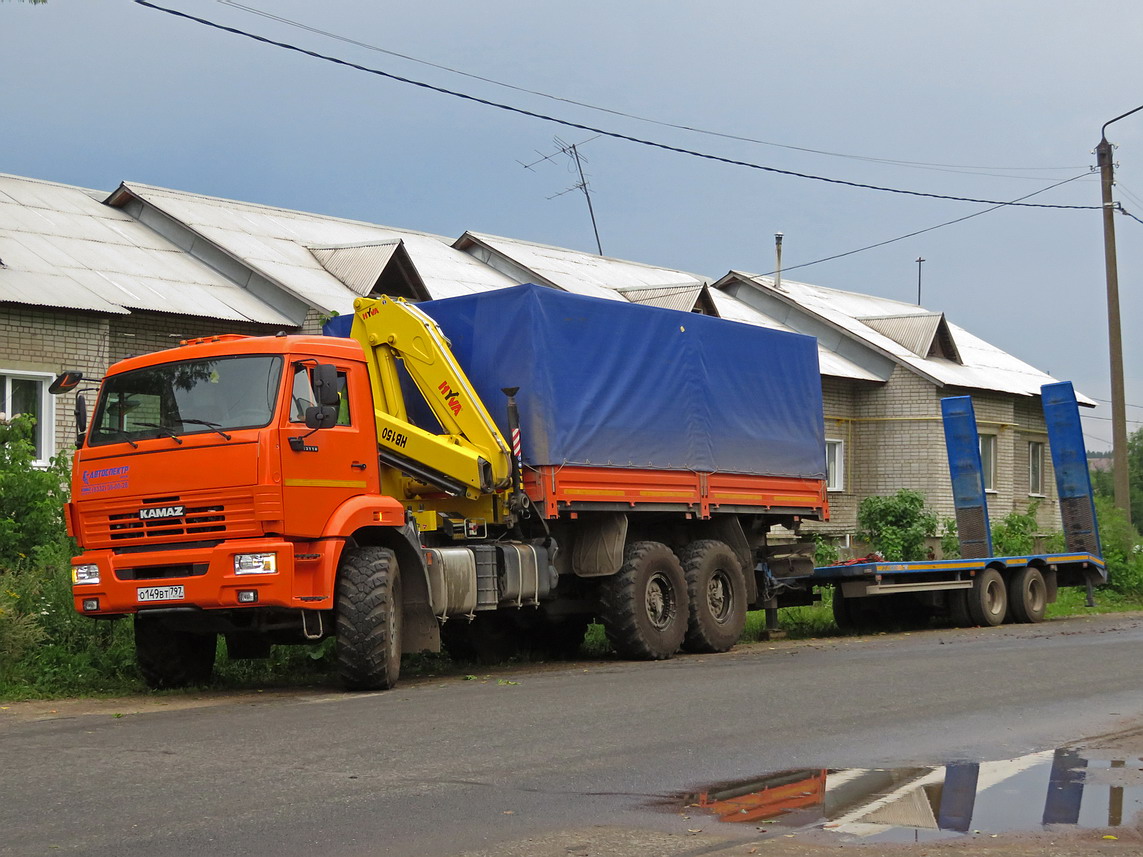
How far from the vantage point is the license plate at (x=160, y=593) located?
453 inches

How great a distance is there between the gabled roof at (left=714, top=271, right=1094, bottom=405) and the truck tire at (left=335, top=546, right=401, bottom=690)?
26196 mm

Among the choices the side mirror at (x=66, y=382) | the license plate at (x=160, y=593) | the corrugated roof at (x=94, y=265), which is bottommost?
the license plate at (x=160, y=593)

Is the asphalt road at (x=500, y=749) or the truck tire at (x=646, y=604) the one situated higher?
the truck tire at (x=646, y=604)

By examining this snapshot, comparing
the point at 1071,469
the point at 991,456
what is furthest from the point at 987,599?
the point at 991,456

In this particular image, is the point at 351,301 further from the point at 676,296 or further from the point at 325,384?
the point at 325,384

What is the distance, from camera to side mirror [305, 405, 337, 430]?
38.3 feet

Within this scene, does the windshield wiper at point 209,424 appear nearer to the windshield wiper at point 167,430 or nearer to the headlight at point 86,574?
the windshield wiper at point 167,430

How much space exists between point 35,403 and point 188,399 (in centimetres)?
964

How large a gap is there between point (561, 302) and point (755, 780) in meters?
7.90

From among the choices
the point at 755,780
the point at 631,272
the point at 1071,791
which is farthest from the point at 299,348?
the point at 631,272

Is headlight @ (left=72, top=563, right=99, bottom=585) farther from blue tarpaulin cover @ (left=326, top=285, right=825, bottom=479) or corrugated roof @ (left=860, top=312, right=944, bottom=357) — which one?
corrugated roof @ (left=860, top=312, right=944, bottom=357)

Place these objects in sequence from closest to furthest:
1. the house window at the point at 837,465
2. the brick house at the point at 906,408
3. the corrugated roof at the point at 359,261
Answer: the corrugated roof at the point at 359,261, the brick house at the point at 906,408, the house window at the point at 837,465

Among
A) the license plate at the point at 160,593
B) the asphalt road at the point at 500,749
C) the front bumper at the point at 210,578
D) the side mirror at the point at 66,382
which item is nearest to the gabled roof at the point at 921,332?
the asphalt road at the point at 500,749

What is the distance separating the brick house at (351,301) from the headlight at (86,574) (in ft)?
28.1
